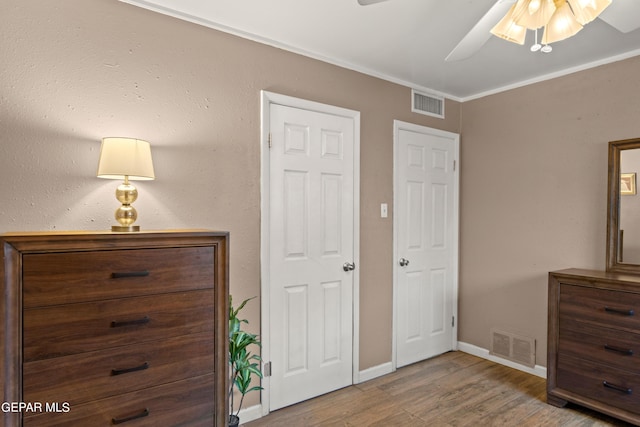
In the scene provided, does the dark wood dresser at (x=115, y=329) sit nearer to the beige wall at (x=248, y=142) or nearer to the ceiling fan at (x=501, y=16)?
the beige wall at (x=248, y=142)

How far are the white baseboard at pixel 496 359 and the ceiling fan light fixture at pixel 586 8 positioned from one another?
104 inches

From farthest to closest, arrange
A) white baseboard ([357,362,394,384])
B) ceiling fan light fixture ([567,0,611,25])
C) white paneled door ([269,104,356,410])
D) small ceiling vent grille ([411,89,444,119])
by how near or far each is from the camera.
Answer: small ceiling vent grille ([411,89,444,119]) < white baseboard ([357,362,394,384]) < white paneled door ([269,104,356,410]) < ceiling fan light fixture ([567,0,611,25])

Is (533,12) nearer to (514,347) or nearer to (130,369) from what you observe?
(130,369)

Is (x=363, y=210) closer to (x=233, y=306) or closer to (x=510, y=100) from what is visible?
(x=233, y=306)

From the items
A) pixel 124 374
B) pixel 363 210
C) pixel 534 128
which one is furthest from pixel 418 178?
pixel 124 374

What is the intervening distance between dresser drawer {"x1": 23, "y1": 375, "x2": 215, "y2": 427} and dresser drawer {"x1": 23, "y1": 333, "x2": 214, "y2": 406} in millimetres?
33

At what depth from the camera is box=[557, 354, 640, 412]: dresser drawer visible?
2252 mm

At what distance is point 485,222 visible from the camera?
11.3ft

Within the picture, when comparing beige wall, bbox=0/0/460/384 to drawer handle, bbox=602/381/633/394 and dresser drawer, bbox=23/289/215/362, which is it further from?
drawer handle, bbox=602/381/633/394

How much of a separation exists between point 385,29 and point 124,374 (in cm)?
229

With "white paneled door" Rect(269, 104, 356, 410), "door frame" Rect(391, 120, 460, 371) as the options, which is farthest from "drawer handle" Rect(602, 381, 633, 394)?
"white paneled door" Rect(269, 104, 356, 410)

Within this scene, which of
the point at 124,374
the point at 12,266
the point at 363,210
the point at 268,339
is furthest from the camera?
the point at 363,210

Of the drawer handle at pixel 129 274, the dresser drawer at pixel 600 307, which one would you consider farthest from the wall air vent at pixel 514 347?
the drawer handle at pixel 129 274

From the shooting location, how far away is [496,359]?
10.9 feet
